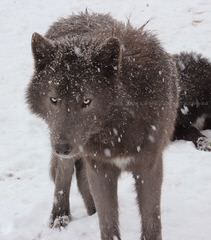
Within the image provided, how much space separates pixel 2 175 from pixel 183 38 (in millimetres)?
5367

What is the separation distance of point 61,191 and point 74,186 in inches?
30.7

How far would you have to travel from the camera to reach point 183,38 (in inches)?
401

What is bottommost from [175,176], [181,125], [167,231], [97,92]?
[167,231]

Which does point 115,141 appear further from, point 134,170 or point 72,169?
point 72,169

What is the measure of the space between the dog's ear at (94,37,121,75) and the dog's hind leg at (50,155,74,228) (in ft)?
5.27

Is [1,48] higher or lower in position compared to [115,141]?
higher

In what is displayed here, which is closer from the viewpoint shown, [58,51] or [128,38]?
[58,51]

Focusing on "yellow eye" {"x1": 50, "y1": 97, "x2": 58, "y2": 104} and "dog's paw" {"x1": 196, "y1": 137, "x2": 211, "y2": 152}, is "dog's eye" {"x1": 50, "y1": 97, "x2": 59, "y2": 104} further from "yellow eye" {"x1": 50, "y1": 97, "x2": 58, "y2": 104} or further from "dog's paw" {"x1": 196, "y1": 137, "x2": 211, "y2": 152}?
"dog's paw" {"x1": 196, "y1": 137, "x2": 211, "y2": 152}

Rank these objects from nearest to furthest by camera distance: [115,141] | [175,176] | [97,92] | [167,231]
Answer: [97,92] < [115,141] < [167,231] < [175,176]

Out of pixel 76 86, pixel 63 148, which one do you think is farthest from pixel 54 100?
pixel 63 148

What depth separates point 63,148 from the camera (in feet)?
11.4

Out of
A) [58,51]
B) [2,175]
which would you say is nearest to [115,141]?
[58,51]

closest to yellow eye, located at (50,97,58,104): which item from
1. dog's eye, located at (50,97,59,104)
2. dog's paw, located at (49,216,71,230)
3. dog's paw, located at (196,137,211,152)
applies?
dog's eye, located at (50,97,59,104)

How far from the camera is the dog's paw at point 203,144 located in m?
6.62
